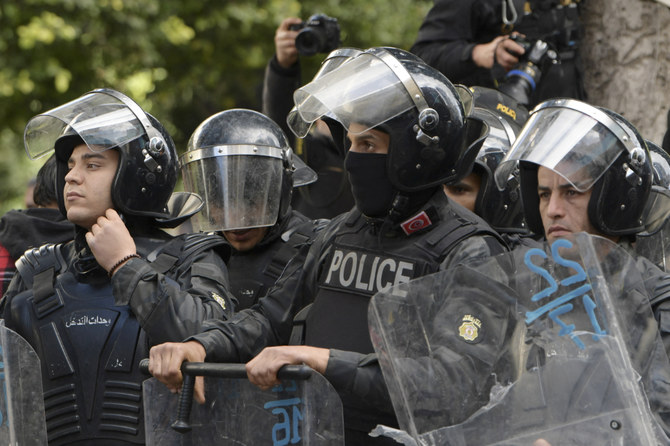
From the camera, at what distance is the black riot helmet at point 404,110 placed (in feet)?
12.0

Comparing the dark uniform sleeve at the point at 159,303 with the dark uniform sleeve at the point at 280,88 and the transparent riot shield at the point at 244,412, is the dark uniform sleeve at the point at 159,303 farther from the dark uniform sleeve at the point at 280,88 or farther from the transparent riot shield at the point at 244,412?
the dark uniform sleeve at the point at 280,88

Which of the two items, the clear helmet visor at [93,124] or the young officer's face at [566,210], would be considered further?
the clear helmet visor at [93,124]

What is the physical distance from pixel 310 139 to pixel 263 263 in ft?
3.82

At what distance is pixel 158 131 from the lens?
4.46m

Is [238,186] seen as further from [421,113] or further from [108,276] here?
[421,113]

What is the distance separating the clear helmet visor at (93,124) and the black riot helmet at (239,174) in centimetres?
69

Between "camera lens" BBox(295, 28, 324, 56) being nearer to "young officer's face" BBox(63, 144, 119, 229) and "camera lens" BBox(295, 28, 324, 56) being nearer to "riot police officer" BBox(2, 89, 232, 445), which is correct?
"riot police officer" BBox(2, 89, 232, 445)

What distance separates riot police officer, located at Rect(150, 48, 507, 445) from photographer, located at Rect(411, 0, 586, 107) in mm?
1973

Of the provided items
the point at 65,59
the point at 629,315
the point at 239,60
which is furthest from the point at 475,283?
the point at 239,60

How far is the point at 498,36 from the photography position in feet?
19.9

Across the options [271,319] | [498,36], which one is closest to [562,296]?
[271,319]

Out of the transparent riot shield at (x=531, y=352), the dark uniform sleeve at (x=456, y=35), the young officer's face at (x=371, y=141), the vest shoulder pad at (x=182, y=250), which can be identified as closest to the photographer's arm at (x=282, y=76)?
the dark uniform sleeve at (x=456, y=35)

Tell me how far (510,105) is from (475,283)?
2.67m

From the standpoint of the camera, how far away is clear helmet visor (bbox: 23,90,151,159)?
4309 millimetres
